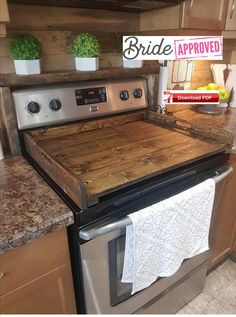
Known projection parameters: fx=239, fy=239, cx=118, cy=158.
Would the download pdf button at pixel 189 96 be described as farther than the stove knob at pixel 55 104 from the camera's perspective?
Yes

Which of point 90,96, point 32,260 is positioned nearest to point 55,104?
point 90,96

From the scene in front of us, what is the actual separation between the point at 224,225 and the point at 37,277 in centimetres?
104

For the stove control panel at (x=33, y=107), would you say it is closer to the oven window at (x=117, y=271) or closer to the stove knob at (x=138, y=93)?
the stove knob at (x=138, y=93)

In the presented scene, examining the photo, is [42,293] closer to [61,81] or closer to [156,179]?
[156,179]

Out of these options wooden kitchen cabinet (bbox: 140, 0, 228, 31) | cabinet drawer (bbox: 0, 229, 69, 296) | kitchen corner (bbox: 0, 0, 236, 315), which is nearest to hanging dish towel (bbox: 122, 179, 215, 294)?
kitchen corner (bbox: 0, 0, 236, 315)

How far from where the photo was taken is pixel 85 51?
1096 millimetres

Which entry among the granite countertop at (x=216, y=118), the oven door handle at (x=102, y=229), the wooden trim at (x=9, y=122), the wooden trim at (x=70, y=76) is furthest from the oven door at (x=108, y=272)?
the wooden trim at (x=70, y=76)

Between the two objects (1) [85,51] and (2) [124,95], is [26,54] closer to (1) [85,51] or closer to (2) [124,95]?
(1) [85,51]

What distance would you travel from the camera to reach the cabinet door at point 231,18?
1.30 metres

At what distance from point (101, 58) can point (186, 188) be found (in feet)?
2.78

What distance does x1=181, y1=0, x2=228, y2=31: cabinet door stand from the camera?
1120 millimetres

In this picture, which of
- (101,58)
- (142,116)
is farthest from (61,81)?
(142,116)

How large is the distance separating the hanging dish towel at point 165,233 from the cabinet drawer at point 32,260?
0.72 feet

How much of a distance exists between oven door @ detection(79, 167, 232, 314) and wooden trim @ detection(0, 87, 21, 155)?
538 millimetres
